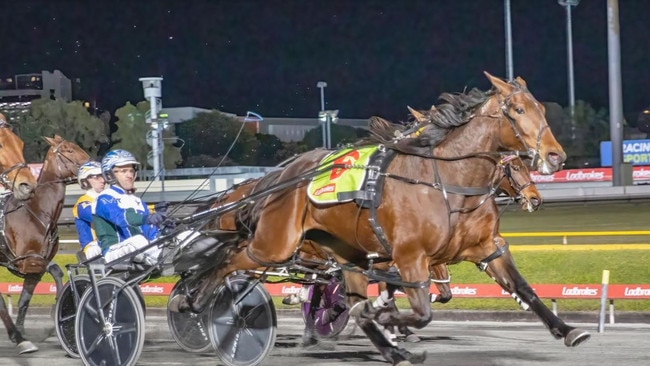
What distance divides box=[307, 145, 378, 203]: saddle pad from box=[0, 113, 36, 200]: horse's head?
9.48 ft

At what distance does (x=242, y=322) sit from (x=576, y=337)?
2.60m

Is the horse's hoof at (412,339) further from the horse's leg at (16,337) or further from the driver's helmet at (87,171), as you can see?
the horse's leg at (16,337)

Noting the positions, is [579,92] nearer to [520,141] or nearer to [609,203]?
[609,203]

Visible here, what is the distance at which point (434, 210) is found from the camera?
7.16 meters

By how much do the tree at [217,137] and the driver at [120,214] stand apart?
4724 centimetres

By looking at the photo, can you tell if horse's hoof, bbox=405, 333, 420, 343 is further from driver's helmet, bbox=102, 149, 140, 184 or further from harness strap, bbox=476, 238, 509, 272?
driver's helmet, bbox=102, 149, 140, 184

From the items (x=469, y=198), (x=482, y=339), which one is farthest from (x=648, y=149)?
(x=469, y=198)

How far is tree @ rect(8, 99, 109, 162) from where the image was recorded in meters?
54.8

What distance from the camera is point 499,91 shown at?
24.3 feet

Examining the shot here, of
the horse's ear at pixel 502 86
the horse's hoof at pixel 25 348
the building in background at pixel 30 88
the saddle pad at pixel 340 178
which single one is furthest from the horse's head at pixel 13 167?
the building in background at pixel 30 88

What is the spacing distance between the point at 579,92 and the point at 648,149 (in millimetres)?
40715

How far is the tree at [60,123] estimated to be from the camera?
180 feet

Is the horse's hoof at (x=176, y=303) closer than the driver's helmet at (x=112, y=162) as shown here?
No

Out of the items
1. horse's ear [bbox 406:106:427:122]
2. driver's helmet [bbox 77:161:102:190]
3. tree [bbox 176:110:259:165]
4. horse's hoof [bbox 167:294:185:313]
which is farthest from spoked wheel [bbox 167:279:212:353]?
tree [bbox 176:110:259:165]
